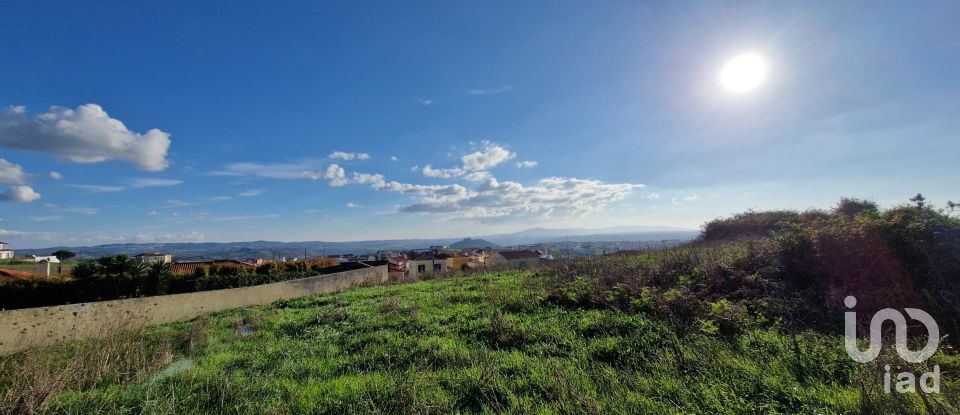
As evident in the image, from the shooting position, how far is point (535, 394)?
3.92 meters

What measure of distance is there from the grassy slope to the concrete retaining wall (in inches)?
119

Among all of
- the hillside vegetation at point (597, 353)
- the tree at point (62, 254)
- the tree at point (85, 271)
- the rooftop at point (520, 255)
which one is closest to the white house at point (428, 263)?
the rooftop at point (520, 255)

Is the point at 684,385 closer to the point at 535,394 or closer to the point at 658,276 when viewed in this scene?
the point at 535,394

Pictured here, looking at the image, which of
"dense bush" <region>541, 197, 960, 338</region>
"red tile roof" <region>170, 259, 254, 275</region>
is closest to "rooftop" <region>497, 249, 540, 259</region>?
"red tile roof" <region>170, 259, 254, 275</region>

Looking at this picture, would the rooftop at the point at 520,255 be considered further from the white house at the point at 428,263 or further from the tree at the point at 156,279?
the tree at the point at 156,279

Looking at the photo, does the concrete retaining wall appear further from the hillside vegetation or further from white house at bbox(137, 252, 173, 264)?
white house at bbox(137, 252, 173, 264)

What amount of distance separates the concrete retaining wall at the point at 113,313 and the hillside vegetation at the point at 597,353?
2552 millimetres

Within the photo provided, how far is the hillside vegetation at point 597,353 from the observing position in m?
3.70

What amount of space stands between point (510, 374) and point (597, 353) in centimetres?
134

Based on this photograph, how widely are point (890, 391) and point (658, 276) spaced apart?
19.8 ft

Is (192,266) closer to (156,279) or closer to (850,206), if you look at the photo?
(156,279)

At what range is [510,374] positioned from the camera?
461 centimetres

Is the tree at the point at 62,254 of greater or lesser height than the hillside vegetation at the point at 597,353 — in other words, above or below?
above

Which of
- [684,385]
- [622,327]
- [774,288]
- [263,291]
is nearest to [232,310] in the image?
[263,291]
